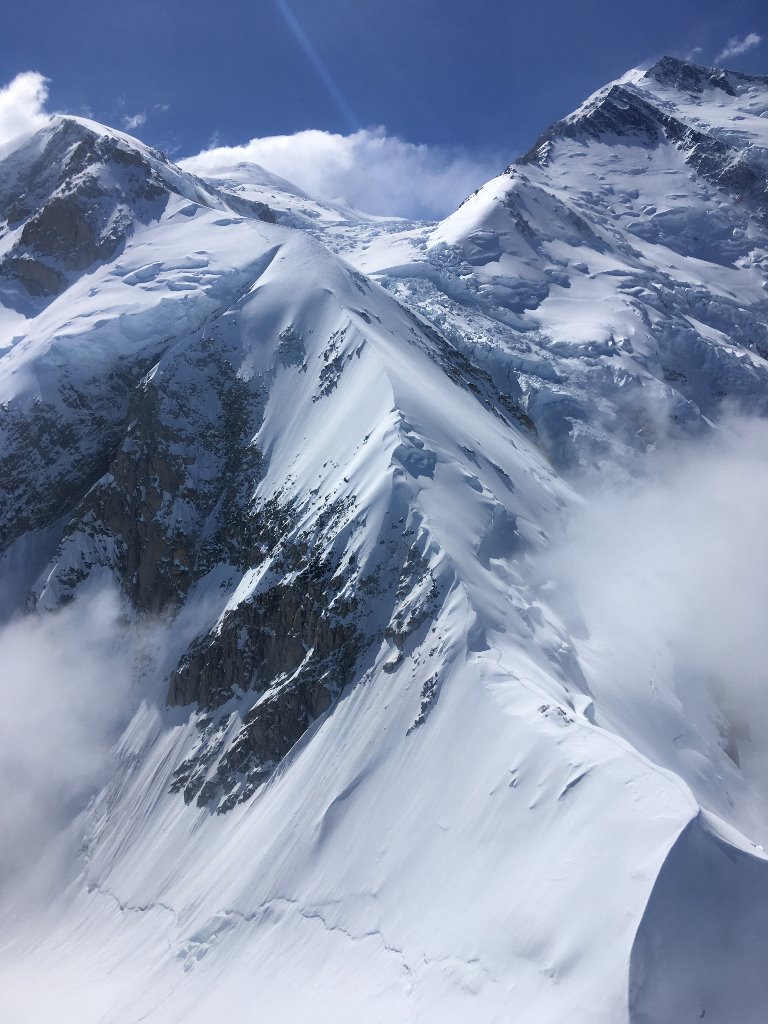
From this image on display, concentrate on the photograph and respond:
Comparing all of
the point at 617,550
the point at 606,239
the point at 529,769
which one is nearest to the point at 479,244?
the point at 606,239

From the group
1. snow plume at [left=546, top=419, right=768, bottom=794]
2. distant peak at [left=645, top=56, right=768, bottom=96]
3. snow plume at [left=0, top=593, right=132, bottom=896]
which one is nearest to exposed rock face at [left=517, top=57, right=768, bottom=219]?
distant peak at [left=645, top=56, right=768, bottom=96]

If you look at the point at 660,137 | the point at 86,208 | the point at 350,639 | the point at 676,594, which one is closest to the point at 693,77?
the point at 660,137

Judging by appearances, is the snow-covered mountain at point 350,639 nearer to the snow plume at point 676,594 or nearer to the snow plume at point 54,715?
the snow plume at point 676,594

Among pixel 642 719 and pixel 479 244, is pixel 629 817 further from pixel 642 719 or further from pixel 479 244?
pixel 479 244

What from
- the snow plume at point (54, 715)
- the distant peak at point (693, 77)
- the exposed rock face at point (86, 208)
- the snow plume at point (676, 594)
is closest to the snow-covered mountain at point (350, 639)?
the exposed rock face at point (86, 208)

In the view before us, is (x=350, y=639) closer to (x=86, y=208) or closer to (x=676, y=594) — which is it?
(x=676, y=594)

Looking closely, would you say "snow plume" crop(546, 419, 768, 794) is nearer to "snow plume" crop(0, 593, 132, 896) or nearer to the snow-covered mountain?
the snow-covered mountain

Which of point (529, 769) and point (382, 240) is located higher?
point (382, 240)
